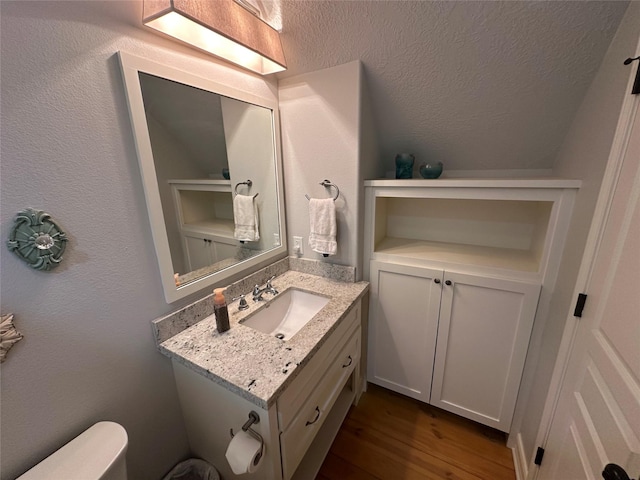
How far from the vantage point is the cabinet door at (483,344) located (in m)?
1.29

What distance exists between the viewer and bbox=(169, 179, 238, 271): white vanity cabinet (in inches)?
42.7

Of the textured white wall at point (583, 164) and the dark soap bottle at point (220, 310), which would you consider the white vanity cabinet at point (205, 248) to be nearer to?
the dark soap bottle at point (220, 310)

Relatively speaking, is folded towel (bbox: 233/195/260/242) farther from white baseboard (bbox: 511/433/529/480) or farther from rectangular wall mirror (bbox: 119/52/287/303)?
white baseboard (bbox: 511/433/529/480)

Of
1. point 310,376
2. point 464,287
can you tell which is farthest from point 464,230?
point 310,376

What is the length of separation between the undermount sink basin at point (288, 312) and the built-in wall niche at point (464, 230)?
21.1 inches

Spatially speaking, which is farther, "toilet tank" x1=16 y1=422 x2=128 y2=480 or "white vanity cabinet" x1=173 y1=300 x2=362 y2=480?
"white vanity cabinet" x1=173 y1=300 x2=362 y2=480

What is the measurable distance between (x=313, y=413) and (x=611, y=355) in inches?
41.5

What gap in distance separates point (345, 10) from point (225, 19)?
488 millimetres

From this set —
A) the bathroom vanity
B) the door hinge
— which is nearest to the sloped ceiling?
the door hinge

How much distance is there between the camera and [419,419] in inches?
64.1

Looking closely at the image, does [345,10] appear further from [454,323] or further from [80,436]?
[80,436]

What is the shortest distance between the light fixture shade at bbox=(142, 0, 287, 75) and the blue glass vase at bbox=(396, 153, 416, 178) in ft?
2.70

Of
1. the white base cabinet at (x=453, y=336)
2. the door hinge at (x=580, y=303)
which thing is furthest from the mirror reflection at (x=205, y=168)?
the door hinge at (x=580, y=303)

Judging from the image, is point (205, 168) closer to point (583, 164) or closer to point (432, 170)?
point (432, 170)
